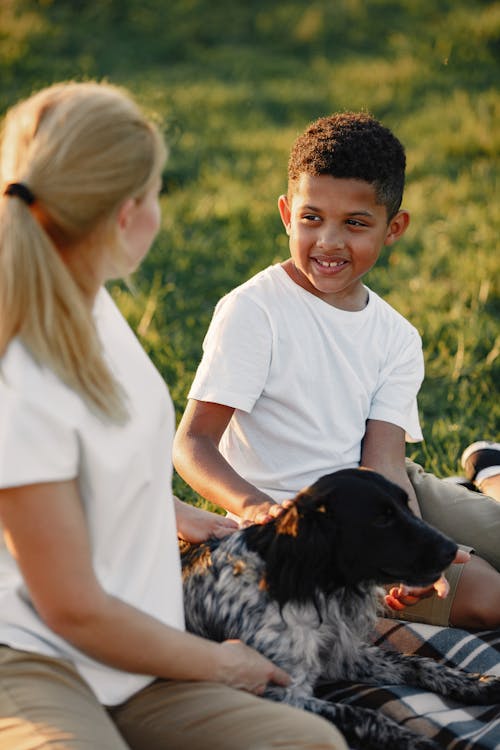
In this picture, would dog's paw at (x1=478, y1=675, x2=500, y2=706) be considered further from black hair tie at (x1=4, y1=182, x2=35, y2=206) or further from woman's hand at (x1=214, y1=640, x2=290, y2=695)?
black hair tie at (x1=4, y1=182, x2=35, y2=206)

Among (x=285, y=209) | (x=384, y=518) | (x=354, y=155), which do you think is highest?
(x=354, y=155)

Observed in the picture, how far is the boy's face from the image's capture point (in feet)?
11.9

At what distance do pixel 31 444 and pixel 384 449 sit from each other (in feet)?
5.76

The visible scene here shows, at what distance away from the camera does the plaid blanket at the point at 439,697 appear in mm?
2953

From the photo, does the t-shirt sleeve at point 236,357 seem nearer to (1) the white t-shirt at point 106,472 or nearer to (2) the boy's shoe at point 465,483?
(1) the white t-shirt at point 106,472

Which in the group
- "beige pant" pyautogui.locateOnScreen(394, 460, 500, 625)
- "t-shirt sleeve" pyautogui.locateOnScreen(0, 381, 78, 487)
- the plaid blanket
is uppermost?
"t-shirt sleeve" pyautogui.locateOnScreen(0, 381, 78, 487)

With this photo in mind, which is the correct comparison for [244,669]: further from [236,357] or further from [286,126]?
[286,126]

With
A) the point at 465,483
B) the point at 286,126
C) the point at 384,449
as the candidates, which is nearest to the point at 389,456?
the point at 384,449

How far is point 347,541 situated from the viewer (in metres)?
2.86

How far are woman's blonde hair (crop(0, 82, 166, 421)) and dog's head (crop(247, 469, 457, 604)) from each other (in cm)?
70

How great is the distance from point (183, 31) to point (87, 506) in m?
13.4

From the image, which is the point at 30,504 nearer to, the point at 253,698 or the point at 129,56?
the point at 253,698

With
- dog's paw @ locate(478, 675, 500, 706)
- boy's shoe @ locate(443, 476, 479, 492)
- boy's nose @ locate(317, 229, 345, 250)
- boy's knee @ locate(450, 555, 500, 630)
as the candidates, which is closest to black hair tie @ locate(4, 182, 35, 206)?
boy's nose @ locate(317, 229, 345, 250)

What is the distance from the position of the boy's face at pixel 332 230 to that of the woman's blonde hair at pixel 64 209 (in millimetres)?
1285
